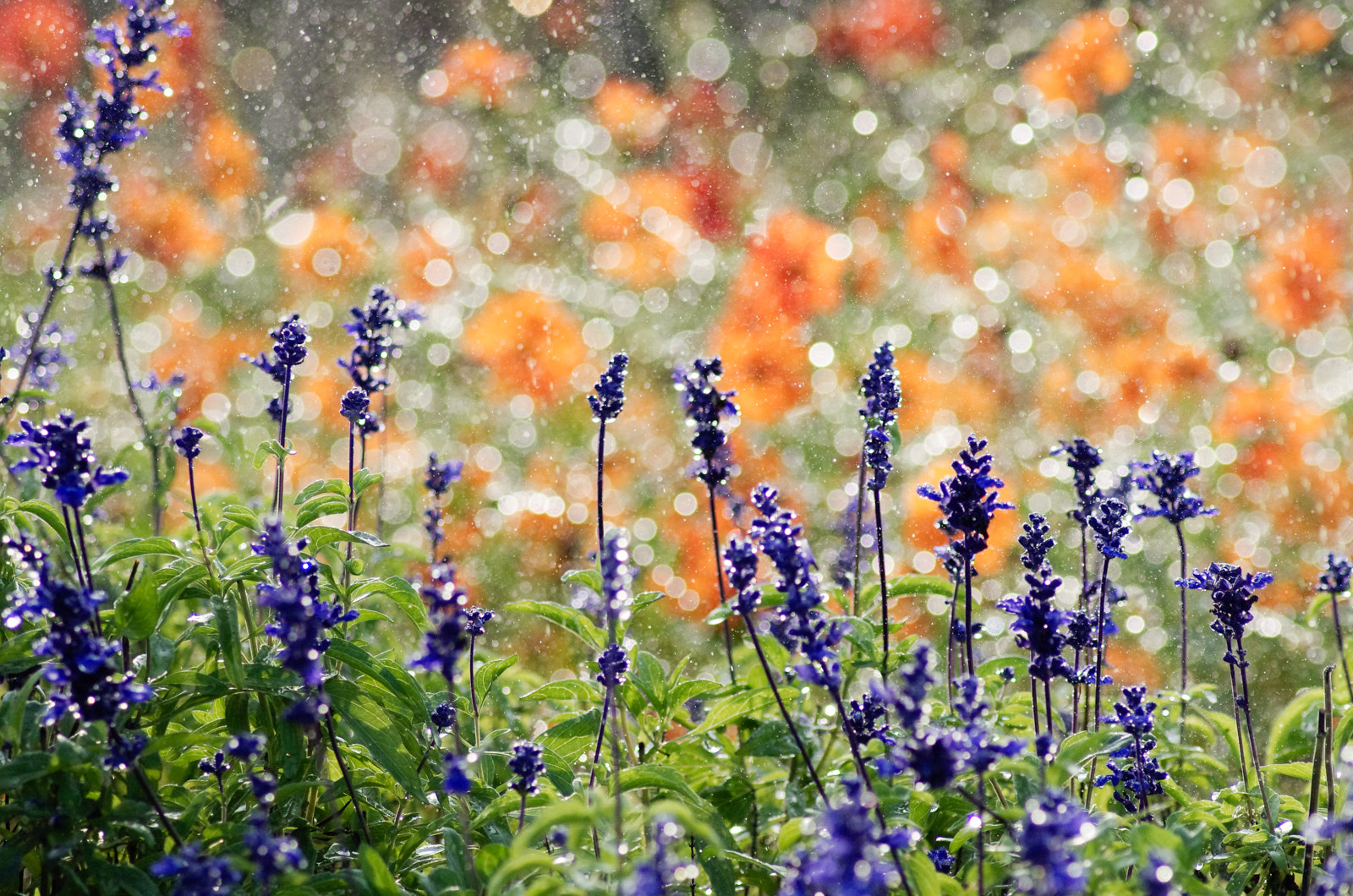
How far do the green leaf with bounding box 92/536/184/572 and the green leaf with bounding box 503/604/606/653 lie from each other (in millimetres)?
413

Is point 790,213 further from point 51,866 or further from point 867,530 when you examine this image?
point 51,866

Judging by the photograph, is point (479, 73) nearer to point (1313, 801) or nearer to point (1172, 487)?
point (1172, 487)

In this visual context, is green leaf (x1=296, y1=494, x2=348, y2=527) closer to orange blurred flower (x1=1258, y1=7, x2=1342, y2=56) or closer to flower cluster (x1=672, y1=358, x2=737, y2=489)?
flower cluster (x1=672, y1=358, x2=737, y2=489)

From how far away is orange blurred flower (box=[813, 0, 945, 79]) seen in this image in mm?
4867

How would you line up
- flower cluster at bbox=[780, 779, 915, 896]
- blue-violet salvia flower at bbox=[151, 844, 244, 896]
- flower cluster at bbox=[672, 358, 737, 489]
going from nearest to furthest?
flower cluster at bbox=[780, 779, 915, 896] < blue-violet salvia flower at bbox=[151, 844, 244, 896] < flower cluster at bbox=[672, 358, 737, 489]

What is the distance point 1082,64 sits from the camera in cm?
463

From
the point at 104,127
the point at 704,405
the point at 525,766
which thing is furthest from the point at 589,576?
the point at 104,127

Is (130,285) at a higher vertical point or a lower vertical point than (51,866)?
higher

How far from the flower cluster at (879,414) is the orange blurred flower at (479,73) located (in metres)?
3.71

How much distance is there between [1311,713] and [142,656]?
1650mm

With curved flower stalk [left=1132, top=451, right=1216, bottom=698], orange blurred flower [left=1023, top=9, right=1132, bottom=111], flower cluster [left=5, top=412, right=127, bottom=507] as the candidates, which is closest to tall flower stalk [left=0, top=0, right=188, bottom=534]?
flower cluster [left=5, top=412, right=127, bottom=507]

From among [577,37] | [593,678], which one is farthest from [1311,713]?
[577,37]

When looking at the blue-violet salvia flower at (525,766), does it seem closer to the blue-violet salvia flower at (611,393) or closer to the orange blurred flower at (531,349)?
the blue-violet salvia flower at (611,393)

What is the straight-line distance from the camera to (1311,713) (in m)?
1.73
